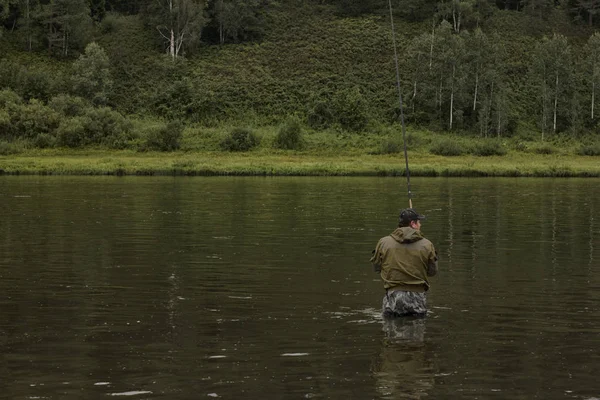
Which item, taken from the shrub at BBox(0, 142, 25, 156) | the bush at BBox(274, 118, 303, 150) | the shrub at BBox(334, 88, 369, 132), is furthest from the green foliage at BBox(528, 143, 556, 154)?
the shrub at BBox(0, 142, 25, 156)

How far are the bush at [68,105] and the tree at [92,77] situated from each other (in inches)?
178

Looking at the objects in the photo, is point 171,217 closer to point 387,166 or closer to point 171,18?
point 387,166

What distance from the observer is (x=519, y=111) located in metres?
103

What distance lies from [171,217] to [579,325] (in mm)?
24728

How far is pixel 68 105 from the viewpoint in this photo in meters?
92.3

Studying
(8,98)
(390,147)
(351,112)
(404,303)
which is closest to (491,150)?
(390,147)

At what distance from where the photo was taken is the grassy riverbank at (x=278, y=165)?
7306 cm

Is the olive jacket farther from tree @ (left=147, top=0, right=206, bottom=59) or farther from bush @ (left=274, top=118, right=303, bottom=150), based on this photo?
tree @ (left=147, top=0, right=206, bottom=59)

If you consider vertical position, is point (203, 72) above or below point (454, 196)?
above

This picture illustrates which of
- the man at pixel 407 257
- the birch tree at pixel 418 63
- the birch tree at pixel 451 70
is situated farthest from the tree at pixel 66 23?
the man at pixel 407 257

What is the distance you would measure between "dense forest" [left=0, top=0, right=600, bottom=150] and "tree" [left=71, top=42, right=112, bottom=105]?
0.21 meters

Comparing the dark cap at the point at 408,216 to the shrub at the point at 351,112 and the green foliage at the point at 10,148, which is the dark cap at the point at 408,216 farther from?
the shrub at the point at 351,112

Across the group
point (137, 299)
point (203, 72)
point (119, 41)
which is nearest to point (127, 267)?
point (137, 299)

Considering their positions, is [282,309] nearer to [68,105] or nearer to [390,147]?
[390,147]
